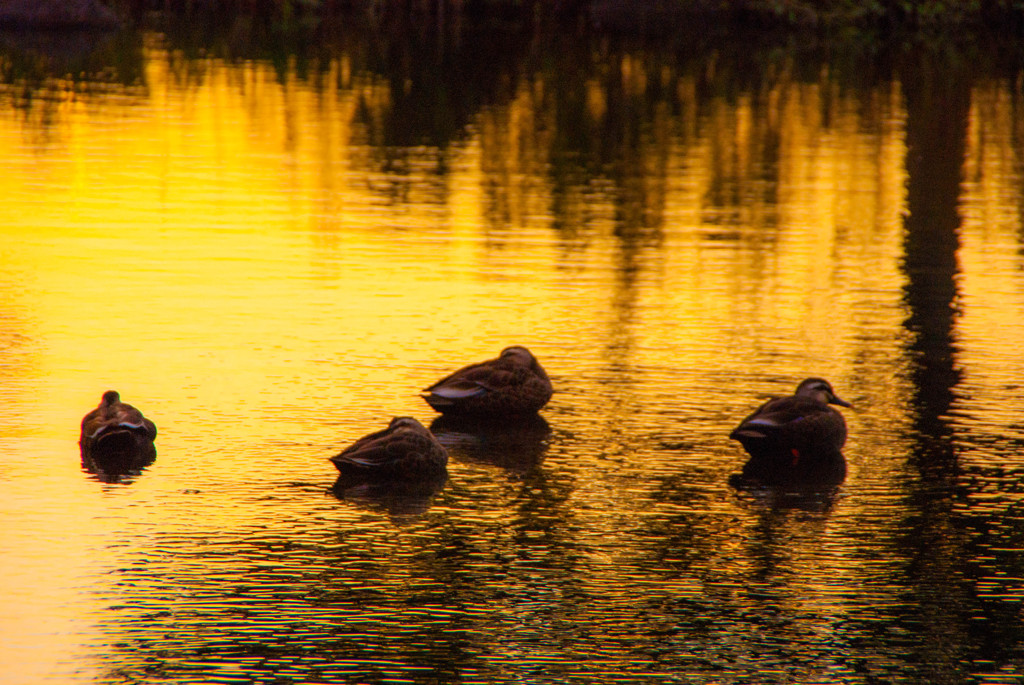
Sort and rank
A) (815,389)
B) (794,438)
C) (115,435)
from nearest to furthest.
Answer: (115,435), (794,438), (815,389)

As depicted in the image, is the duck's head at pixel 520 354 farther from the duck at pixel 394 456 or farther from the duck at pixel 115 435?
the duck at pixel 115 435

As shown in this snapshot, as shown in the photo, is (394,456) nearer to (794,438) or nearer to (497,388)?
(497,388)

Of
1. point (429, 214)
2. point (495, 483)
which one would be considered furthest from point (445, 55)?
point (495, 483)

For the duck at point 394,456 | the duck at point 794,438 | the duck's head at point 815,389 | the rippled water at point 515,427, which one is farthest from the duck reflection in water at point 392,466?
the duck's head at point 815,389

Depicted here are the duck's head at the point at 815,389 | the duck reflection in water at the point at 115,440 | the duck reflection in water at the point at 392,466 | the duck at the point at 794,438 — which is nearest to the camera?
the duck reflection in water at the point at 392,466

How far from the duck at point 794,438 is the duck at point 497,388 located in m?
1.30

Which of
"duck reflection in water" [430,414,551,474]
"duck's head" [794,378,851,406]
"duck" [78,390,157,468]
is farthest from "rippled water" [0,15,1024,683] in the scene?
"duck's head" [794,378,851,406]

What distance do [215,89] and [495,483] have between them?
899 inches

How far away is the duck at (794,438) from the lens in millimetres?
10438

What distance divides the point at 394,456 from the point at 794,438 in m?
2.41

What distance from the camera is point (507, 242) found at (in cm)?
1723

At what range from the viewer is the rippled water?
7.64 meters

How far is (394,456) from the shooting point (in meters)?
9.72

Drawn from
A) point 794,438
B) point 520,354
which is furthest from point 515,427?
point 794,438
